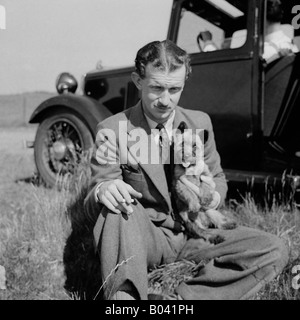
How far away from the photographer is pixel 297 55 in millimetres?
3377

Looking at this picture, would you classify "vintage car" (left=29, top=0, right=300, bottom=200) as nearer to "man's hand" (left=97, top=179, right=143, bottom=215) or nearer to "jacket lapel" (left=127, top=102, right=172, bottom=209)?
"jacket lapel" (left=127, top=102, right=172, bottom=209)

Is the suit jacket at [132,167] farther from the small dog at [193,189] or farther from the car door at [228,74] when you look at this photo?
the car door at [228,74]

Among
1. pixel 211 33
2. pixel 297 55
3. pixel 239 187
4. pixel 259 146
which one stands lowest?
pixel 239 187

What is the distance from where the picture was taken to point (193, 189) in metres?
2.21

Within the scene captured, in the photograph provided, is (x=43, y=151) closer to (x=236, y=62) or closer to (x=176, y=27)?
(x=176, y=27)

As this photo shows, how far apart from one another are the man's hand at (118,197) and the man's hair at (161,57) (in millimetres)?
608

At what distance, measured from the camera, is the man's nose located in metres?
2.14

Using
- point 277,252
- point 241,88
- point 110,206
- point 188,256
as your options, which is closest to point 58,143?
point 241,88

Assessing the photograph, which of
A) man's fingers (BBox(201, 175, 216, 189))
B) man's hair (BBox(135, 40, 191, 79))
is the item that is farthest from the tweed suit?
man's hair (BBox(135, 40, 191, 79))

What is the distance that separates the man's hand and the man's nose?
45 centimetres

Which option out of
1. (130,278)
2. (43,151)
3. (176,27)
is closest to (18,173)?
(43,151)

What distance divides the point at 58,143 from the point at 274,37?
2.29m

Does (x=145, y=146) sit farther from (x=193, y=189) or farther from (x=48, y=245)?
(x=48, y=245)

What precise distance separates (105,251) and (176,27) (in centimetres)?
256
